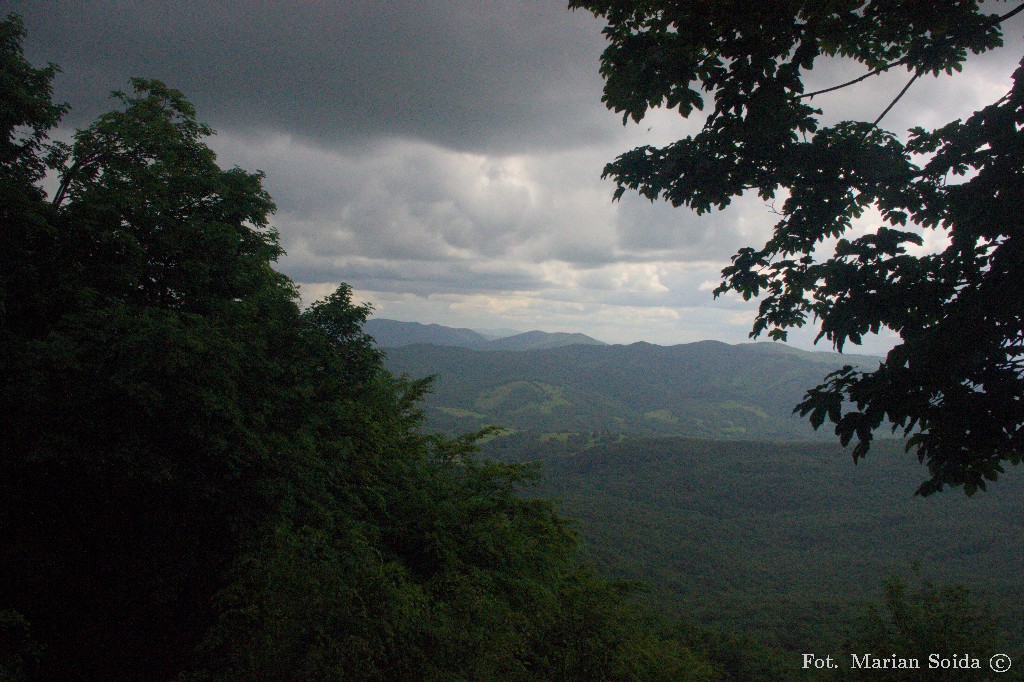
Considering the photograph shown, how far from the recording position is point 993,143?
18.0 feet

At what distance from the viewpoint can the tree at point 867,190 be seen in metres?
4.89

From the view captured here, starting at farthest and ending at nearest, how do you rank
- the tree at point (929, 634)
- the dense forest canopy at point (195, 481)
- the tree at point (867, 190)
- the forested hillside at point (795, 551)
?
the forested hillside at point (795, 551) < the tree at point (929, 634) < the dense forest canopy at point (195, 481) < the tree at point (867, 190)

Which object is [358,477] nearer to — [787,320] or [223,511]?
[223,511]

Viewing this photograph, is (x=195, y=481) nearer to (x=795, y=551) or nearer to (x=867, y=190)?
(x=867, y=190)

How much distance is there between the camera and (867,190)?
6.55 meters

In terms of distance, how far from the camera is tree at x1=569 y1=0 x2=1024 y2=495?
4891mm

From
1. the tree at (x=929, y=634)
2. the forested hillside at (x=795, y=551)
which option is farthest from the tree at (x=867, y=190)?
the forested hillside at (x=795, y=551)

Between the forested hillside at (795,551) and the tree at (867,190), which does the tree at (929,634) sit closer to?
the tree at (867,190)

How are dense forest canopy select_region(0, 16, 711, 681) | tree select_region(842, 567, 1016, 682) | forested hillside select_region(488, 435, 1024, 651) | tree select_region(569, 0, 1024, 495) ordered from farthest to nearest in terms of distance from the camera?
1. forested hillside select_region(488, 435, 1024, 651)
2. tree select_region(842, 567, 1016, 682)
3. dense forest canopy select_region(0, 16, 711, 681)
4. tree select_region(569, 0, 1024, 495)

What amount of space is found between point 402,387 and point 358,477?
7.89 meters

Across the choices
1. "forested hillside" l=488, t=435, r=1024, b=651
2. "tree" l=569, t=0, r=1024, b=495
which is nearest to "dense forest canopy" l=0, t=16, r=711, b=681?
"tree" l=569, t=0, r=1024, b=495

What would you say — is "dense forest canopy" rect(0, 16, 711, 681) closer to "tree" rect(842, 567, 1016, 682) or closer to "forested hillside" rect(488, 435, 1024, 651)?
"tree" rect(842, 567, 1016, 682)

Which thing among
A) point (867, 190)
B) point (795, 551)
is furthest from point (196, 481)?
point (795, 551)

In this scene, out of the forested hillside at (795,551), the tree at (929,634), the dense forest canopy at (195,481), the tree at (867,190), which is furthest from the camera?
the forested hillside at (795,551)
